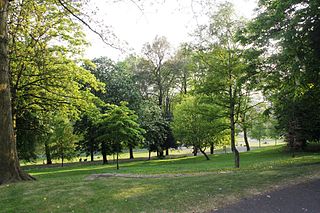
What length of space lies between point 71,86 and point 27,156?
1386cm

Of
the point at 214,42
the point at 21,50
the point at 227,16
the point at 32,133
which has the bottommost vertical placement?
the point at 32,133

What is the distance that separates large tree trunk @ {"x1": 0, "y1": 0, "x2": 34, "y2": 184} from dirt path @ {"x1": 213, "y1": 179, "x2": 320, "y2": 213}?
7.46 metres

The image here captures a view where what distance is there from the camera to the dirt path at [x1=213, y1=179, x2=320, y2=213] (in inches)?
224

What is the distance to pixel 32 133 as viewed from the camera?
2034 centimetres

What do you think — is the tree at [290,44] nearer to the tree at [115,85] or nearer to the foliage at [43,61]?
the foliage at [43,61]

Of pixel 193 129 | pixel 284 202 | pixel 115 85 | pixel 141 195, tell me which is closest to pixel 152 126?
pixel 193 129

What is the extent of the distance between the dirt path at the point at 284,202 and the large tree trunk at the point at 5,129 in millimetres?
7461

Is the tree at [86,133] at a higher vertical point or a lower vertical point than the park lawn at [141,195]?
higher

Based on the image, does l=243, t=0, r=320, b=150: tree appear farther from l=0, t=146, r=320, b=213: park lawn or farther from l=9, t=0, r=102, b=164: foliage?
l=9, t=0, r=102, b=164: foliage

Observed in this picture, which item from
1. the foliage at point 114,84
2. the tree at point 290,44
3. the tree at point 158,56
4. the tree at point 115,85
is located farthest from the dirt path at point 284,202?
the tree at point 158,56

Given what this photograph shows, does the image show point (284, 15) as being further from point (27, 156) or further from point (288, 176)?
point (27, 156)

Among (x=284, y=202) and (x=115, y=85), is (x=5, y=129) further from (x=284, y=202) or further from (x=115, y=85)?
(x=115, y=85)

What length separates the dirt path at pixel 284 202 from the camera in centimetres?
568

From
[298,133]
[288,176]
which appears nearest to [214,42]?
[288,176]
